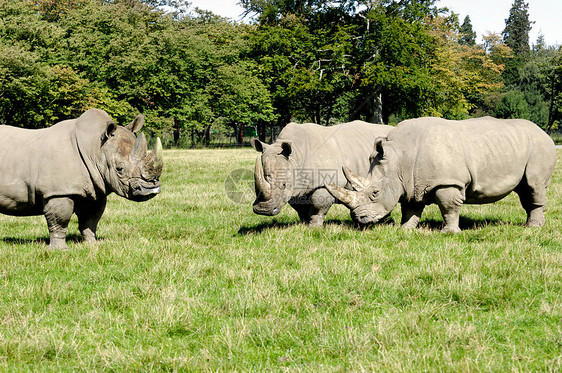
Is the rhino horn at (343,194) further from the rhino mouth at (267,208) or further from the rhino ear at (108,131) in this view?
the rhino ear at (108,131)

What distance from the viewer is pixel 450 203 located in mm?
8305

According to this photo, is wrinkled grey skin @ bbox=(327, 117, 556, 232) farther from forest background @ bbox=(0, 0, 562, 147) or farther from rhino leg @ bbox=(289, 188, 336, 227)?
forest background @ bbox=(0, 0, 562, 147)

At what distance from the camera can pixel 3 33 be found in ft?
103

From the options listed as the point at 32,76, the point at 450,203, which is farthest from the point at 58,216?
the point at 32,76

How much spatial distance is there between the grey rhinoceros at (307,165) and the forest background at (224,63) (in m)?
24.9

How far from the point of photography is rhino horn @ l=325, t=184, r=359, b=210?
318 inches

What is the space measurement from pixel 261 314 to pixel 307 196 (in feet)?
14.0

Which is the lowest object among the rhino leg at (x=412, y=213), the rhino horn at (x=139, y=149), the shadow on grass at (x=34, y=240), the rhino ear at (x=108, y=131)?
the shadow on grass at (x=34, y=240)

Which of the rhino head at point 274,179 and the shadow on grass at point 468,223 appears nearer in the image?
the rhino head at point 274,179

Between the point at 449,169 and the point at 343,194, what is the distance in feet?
5.82

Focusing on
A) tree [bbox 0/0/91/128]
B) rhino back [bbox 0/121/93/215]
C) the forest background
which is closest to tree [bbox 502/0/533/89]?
the forest background

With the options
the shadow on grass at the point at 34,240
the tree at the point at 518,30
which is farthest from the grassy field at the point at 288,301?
the tree at the point at 518,30

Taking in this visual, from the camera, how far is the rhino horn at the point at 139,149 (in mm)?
7473

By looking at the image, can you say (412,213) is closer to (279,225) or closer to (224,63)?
(279,225)
